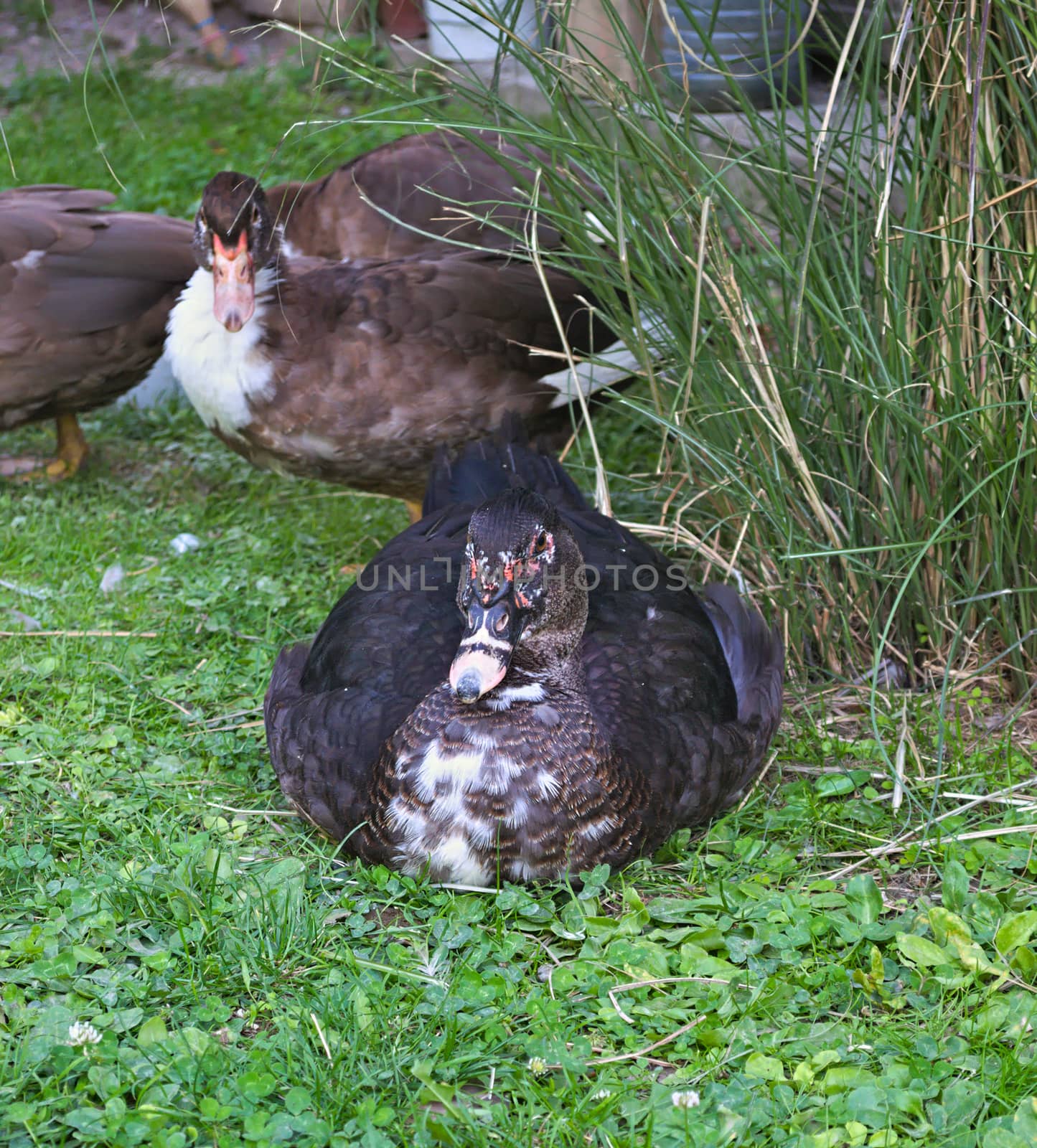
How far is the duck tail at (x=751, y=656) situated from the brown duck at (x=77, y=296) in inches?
92.6

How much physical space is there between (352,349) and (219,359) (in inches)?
15.9

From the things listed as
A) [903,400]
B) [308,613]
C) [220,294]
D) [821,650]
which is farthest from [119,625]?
[903,400]

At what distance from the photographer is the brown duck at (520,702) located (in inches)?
98.4

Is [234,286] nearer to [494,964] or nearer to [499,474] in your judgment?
[499,474]

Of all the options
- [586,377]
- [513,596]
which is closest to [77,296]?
[586,377]

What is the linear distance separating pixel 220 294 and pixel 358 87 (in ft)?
14.4

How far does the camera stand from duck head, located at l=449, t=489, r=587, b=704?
2506mm

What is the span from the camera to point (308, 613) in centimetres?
387

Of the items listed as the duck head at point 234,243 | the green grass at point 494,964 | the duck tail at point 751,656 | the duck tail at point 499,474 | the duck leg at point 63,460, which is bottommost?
the duck leg at point 63,460

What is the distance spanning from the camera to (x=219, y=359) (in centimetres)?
401

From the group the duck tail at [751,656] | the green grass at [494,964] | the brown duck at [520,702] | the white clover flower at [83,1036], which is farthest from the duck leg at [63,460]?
the white clover flower at [83,1036]

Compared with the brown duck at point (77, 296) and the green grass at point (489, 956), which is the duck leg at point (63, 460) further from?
the green grass at point (489, 956)

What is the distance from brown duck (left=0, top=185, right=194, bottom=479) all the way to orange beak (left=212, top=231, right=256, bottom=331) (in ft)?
2.38

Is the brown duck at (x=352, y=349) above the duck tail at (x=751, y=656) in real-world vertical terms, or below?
above
